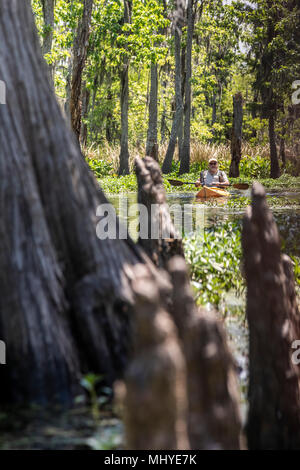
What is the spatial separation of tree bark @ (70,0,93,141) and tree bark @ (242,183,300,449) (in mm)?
11438

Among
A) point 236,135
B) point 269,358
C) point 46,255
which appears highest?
point 236,135

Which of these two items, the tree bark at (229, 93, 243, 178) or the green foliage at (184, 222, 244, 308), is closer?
the green foliage at (184, 222, 244, 308)

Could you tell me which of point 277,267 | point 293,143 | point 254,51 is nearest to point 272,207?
point 277,267

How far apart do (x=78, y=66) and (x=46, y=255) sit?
1223 cm

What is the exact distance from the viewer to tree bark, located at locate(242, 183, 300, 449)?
316 cm

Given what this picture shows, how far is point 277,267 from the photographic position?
369 centimetres

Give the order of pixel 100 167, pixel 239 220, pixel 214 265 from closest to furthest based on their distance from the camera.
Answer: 1. pixel 214 265
2. pixel 239 220
3. pixel 100 167

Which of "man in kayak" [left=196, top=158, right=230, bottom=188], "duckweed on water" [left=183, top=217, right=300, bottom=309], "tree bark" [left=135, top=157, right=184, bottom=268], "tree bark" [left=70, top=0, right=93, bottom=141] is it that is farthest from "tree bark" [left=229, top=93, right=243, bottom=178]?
"tree bark" [left=135, top=157, right=184, bottom=268]

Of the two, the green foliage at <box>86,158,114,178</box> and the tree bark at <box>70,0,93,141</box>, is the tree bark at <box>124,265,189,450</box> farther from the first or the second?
the green foliage at <box>86,158,114,178</box>

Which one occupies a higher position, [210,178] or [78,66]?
[78,66]

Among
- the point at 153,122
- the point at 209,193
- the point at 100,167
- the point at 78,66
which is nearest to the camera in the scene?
the point at 78,66

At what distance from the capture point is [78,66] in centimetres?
1457

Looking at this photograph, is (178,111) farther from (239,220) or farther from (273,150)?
(239,220)

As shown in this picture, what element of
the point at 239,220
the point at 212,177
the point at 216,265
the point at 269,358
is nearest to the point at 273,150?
the point at 212,177
